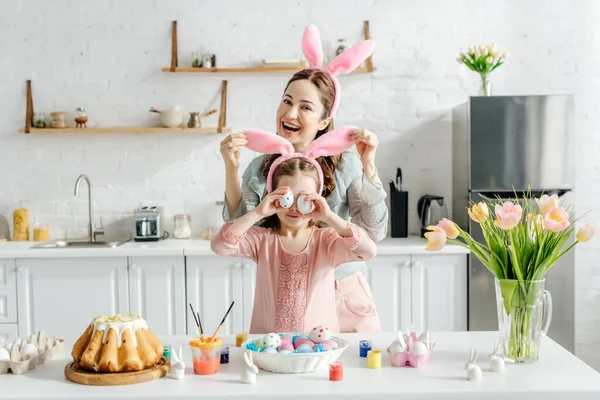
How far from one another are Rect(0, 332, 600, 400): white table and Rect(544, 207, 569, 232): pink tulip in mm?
353

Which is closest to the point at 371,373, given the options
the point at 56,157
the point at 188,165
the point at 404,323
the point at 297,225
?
the point at 297,225

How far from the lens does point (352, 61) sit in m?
2.33

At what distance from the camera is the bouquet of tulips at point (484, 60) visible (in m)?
4.13

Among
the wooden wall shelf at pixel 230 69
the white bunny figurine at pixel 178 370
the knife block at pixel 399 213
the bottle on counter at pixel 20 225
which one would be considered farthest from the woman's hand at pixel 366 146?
the bottle on counter at pixel 20 225

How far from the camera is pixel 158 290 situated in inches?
156

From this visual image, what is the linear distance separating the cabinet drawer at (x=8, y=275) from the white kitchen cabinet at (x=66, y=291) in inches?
1.2

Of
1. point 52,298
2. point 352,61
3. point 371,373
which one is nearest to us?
point 371,373

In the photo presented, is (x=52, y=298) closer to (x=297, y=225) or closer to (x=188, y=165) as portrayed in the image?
(x=188, y=165)

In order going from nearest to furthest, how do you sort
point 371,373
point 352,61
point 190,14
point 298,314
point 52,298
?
point 371,373 < point 298,314 < point 352,61 < point 52,298 < point 190,14

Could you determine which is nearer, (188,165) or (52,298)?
(52,298)

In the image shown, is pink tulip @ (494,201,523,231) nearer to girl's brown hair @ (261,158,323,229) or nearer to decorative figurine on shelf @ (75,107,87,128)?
girl's brown hair @ (261,158,323,229)

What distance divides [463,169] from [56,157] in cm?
240

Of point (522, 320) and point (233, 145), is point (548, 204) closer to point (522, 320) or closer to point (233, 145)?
point (522, 320)

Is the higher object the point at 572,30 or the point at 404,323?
the point at 572,30
